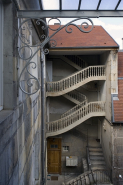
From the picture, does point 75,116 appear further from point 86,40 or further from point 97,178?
point 86,40

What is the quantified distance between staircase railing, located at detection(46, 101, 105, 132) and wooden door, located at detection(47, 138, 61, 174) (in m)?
1.61

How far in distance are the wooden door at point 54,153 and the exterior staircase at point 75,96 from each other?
3.18 m

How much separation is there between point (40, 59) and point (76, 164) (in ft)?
29.5

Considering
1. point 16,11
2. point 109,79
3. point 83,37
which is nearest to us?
→ point 16,11

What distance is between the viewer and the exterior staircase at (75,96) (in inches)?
560

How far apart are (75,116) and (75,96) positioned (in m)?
1.92

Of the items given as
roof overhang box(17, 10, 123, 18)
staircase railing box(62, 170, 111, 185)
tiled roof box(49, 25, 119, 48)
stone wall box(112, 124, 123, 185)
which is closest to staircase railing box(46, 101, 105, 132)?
stone wall box(112, 124, 123, 185)

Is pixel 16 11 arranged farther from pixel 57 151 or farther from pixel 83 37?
pixel 57 151

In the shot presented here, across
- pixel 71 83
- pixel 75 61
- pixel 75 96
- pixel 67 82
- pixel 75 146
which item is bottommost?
pixel 75 146

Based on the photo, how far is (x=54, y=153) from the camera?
15.1 m

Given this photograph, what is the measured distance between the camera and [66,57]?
48.7ft

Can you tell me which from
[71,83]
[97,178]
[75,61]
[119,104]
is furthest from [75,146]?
[75,61]

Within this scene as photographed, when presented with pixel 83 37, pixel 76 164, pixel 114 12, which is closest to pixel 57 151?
pixel 76 164

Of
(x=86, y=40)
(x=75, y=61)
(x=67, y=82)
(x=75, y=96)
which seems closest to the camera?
(x=86, y=40)
